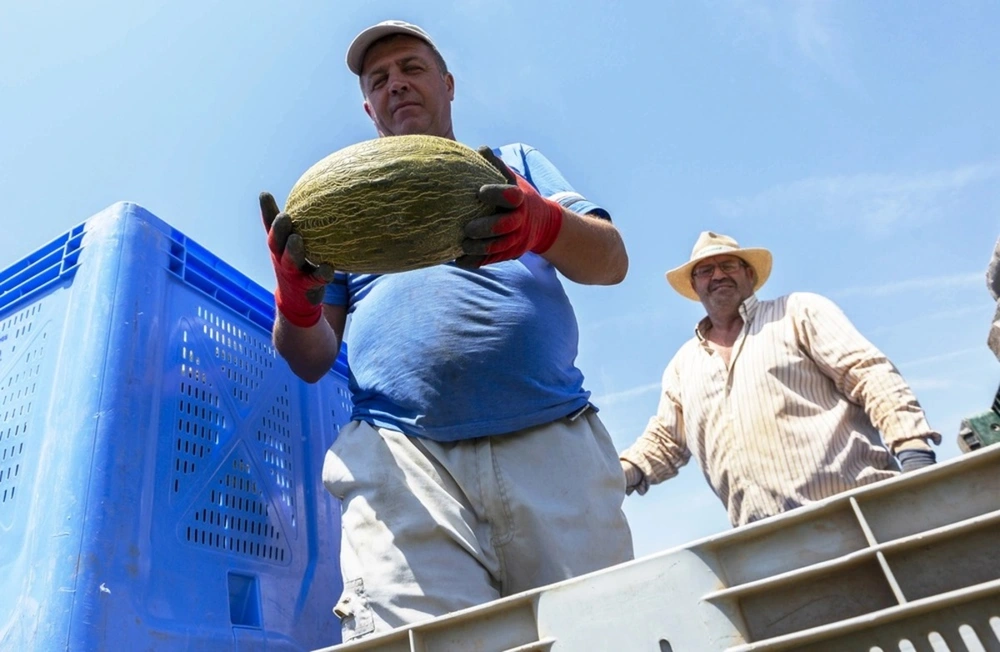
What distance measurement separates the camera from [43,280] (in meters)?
2.23

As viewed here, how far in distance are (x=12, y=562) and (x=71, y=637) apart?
14.4 inches

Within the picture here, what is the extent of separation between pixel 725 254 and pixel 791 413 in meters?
1.00

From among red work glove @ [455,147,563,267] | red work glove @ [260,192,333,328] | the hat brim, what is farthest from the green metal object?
red work glove @ [260,192,333,328]

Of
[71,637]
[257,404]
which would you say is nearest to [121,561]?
[71,637]

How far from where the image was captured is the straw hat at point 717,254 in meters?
3.52

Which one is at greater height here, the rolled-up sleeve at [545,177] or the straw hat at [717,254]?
the straw hat at [717,254]

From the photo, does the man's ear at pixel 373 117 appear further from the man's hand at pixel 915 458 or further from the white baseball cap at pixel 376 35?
the man's hand at pixel 915 458

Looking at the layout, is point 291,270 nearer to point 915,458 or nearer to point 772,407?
point 772,407

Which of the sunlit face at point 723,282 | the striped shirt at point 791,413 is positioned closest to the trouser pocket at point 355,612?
the striped shirt at point 791,413

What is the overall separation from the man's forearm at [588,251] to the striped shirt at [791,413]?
4.16 ft

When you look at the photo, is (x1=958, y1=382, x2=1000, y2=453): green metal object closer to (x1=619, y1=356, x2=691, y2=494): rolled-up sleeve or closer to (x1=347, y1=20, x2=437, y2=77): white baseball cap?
(x1=619, y1=356, x2=691, y2=494): rolled-up sleeve

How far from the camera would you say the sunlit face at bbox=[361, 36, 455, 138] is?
7.24 ft

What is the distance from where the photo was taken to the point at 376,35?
2314mm

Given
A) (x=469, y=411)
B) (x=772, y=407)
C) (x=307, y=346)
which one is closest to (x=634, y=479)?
(x=772, y=407)
